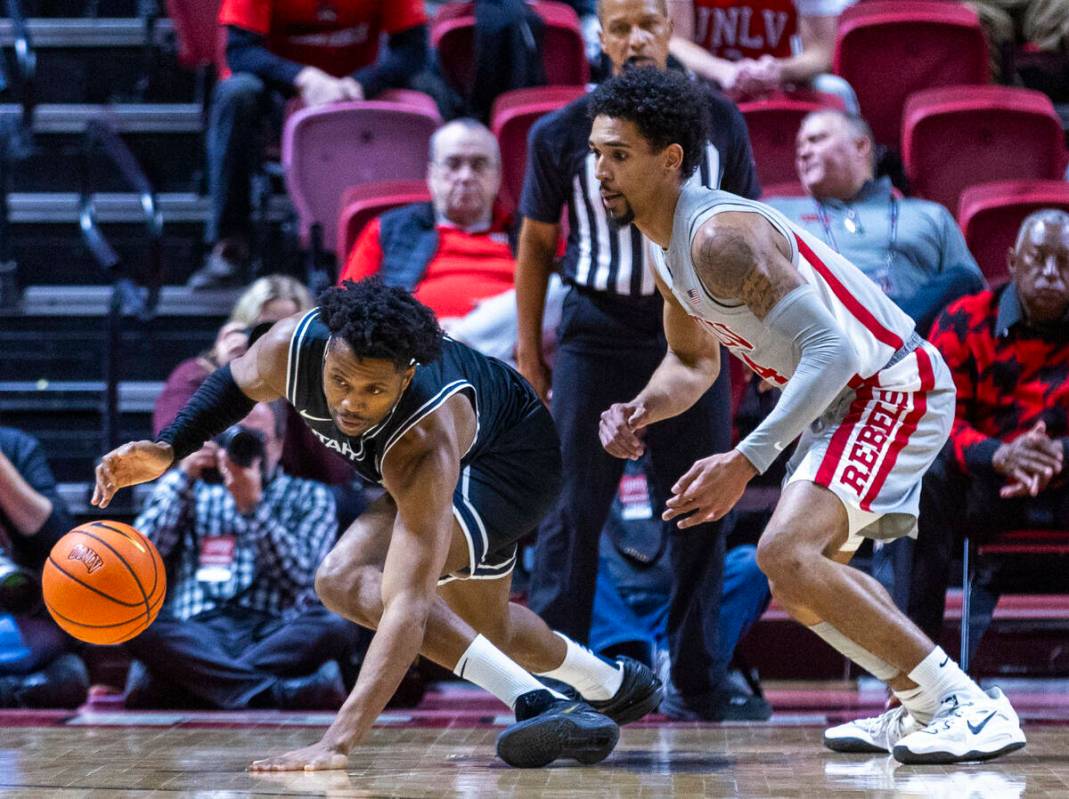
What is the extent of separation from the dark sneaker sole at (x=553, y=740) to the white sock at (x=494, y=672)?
11 cm

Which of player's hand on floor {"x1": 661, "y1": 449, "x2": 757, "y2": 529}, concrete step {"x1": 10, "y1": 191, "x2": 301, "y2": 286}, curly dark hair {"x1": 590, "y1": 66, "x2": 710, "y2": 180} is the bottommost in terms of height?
concrete step {"x1": 10, "y1": 191, "x2": 301, "y2": 286}

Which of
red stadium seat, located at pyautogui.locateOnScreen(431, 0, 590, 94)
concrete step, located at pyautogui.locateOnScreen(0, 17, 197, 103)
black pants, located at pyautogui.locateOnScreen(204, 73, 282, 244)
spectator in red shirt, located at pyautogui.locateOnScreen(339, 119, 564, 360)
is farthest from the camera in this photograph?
concrete step, located at pyautogui.locateOnScreen(0, 17, 197, 103)

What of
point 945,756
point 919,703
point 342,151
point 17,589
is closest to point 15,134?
point 342,151

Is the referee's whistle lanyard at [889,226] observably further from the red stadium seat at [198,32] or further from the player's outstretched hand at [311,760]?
the red stadium seat at [198,32]

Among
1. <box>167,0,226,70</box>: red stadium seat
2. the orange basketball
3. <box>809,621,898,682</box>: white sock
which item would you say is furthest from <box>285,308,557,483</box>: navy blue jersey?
<box>167,0,226,70</box>: red stadium seat

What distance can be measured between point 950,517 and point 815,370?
4.78 ft

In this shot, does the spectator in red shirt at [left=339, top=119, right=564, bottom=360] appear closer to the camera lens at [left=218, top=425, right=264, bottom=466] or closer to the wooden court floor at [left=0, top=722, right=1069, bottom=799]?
the camera lens at [left=218, top=425, right=264, bottom=466]

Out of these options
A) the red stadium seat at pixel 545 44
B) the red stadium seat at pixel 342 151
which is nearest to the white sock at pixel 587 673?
the red stadium seat at pixel 342 151

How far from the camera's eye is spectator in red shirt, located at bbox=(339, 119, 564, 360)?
5445mm

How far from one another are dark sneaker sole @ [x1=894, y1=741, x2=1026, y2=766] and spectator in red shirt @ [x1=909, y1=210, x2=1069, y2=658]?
890mm

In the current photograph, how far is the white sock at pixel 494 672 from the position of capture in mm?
3732

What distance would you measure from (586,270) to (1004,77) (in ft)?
10.2

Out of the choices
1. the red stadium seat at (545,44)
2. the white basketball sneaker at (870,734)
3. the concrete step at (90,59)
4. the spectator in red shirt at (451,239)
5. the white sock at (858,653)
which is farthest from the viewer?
the concrete step at (90,59)

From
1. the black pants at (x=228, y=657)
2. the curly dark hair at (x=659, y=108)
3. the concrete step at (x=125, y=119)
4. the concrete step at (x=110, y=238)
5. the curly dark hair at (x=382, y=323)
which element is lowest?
the black pants at (x=228, y=657)
